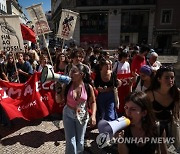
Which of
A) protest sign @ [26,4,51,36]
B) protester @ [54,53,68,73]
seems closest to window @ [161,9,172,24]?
protest sign @ [26,4,51,36]

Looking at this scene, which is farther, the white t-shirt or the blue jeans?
the white t-shirt

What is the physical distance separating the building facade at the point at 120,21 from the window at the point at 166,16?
208 mm

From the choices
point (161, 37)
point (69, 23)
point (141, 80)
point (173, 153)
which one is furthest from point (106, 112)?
point (161, 37)

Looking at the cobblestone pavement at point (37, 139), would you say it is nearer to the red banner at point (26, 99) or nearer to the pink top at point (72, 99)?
the red banner at point (26, 99)

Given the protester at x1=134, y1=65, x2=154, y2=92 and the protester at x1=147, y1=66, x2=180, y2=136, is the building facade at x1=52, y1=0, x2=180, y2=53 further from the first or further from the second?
the protester at x1=147, y1=66, x2=180, y2=136

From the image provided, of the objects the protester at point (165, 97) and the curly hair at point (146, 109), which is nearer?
the curly hair at point (146, 109)

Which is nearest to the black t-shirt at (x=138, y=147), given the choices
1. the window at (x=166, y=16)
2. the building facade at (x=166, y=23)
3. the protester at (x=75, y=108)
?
the protester at (x=75, y=108)

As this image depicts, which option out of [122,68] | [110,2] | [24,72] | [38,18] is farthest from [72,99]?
[110,2]

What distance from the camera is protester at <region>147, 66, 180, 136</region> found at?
2.84 meters

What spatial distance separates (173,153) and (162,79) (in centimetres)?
131

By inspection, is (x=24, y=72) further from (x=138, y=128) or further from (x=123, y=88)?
(x=138, y=128)

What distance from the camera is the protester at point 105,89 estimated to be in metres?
3.92

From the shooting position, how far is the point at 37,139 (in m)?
4.37

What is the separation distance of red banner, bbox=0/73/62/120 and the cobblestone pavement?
0.28 m
